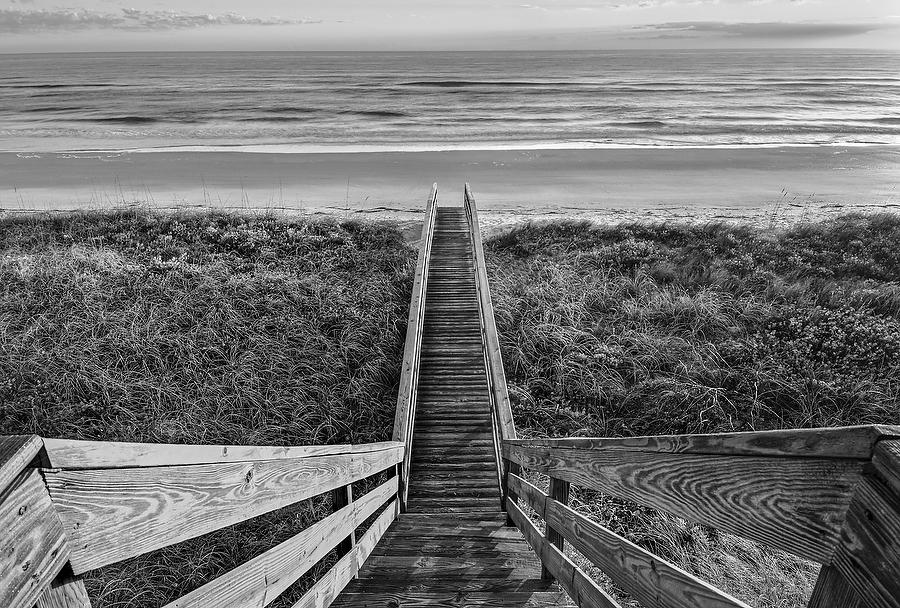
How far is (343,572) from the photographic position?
113 inches

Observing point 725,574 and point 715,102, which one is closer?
point 725,574

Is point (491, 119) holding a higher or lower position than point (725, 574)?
higher

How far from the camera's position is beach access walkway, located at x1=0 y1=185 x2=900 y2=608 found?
0.79 metres

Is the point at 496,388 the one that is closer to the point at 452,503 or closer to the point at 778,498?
the point at 452,503

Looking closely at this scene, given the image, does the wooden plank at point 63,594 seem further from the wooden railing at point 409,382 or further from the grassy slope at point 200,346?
the wooden railing at point 409,382

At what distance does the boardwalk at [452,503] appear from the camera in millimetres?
3301

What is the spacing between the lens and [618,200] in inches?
701

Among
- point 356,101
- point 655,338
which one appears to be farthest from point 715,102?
point 655,338

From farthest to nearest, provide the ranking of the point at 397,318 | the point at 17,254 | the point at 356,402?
the point at 17,254 → the point at 397,318 → the point at 356,402

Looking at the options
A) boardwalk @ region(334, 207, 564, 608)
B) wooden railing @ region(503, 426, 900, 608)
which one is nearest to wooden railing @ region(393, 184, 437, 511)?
boardwalk @ region(334, 207, 564, 608)

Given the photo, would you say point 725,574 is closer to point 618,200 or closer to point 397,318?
point 397,318

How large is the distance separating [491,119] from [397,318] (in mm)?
30123

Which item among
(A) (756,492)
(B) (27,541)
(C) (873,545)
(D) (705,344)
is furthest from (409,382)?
(C) (873,545)

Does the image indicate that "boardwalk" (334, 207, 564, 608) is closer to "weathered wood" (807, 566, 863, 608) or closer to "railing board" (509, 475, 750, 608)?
"railing board" (509, 475, 750, 608)
